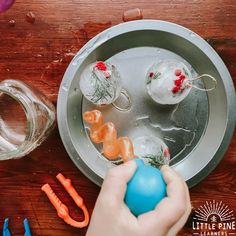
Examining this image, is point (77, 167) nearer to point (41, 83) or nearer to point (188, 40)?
point (41, 83)

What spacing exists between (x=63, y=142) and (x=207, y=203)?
283 millimetres

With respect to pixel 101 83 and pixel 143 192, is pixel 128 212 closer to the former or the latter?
pixel 143 192

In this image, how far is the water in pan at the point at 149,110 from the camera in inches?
32.9

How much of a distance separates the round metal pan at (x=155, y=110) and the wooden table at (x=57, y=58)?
25 millimetres

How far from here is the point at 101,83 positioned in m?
0.78

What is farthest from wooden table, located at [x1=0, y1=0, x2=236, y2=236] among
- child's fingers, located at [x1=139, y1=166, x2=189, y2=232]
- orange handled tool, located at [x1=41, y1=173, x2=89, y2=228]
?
child's fingers, located at [x1=139, y1=166, x2=189, y2=232]

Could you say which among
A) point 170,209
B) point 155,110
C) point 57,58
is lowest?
point 170,209

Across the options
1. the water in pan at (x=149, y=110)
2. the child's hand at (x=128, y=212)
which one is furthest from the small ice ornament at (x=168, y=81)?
the child's hand at (x=128, y=212)

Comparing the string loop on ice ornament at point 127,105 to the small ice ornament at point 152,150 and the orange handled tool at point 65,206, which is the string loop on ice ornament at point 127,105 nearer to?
the small ice ornament at point 152,150

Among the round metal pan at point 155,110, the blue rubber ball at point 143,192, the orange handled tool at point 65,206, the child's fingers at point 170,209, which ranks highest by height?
the round metal pan at point 155,110

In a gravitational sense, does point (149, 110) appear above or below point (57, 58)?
below

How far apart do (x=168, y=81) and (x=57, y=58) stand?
0.68 feet

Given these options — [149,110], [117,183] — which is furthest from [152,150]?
[117,183]

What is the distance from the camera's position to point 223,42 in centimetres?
82
